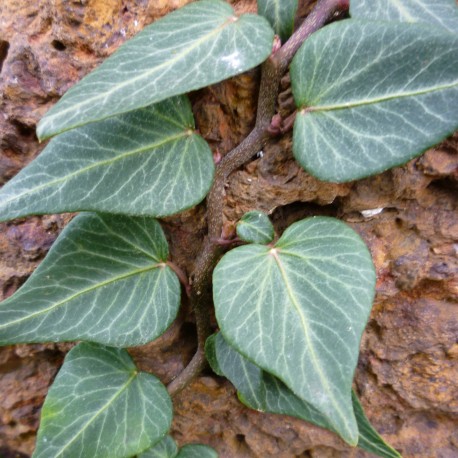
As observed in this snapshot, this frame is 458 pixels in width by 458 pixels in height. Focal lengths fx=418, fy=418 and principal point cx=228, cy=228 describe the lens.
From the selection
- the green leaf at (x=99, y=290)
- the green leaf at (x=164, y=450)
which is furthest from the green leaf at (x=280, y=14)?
the green leaf at (x=164, y=450)

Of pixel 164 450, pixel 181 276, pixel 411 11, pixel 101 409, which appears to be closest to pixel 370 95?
pixel 411 11

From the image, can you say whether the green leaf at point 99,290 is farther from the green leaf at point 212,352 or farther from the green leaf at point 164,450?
the green leaf at point 164,450

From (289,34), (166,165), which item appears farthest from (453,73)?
(166,165)

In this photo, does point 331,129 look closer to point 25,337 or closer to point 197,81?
point 197,81

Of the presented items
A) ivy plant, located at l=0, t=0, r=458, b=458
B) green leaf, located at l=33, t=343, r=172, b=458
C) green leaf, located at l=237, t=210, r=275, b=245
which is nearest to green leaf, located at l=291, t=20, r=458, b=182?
ivy plant, located at l=0, t=0, r=458, b=458

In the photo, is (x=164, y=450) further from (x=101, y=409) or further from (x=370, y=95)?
(x=370, y=95)

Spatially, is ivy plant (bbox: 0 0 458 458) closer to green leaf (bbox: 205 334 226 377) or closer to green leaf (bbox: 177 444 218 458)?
green leaf (bbox: 205 334 226 377)
